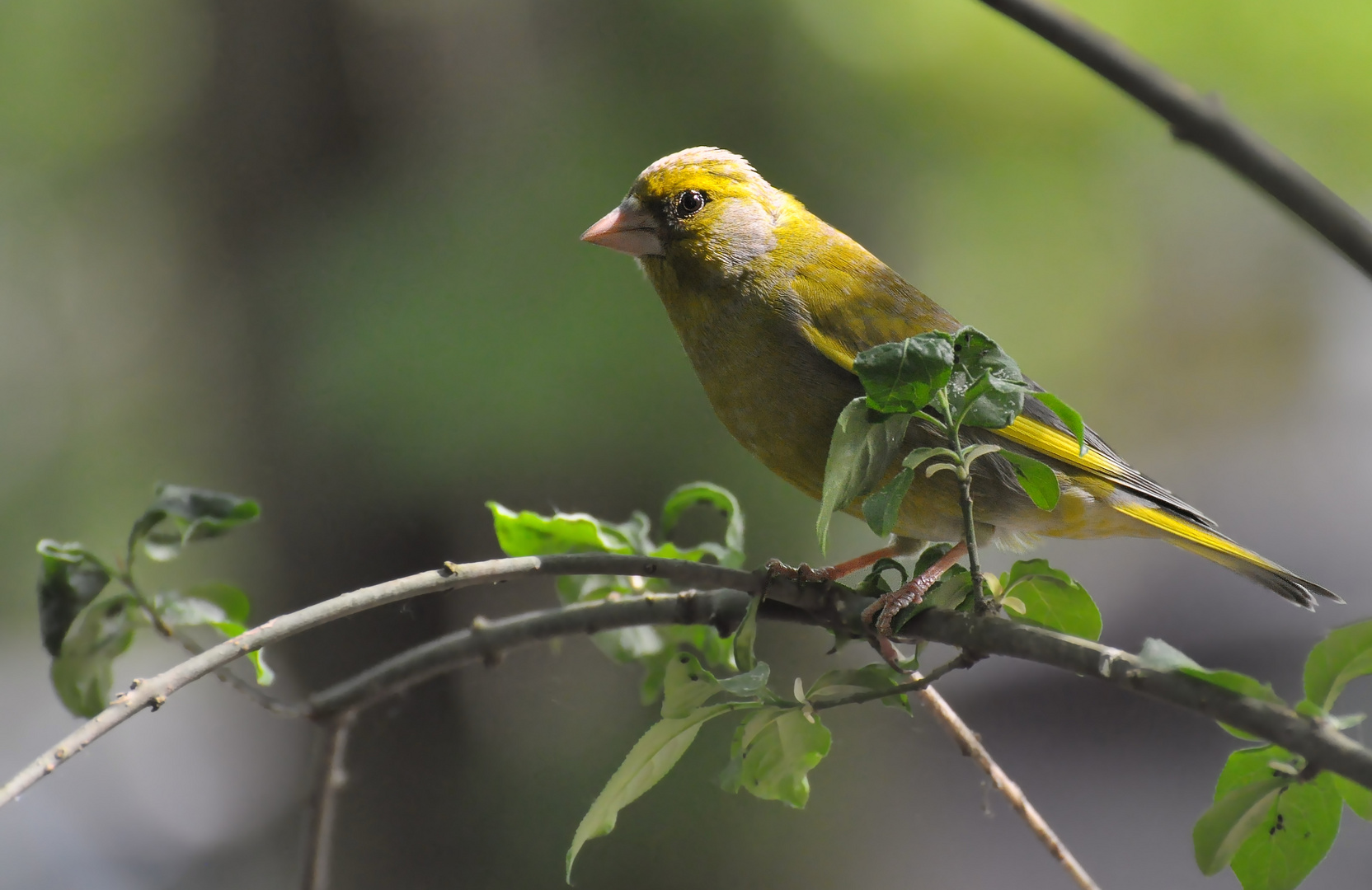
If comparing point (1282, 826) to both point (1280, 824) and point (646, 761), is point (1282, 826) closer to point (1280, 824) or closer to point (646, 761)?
point (1280, 824)

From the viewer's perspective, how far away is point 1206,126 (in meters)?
0.73

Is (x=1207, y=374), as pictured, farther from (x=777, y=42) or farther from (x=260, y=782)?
(x=260, y=782)

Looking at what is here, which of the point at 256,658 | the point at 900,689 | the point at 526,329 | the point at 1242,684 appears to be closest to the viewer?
the point at 1242,684

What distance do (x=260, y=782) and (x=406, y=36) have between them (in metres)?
2.59

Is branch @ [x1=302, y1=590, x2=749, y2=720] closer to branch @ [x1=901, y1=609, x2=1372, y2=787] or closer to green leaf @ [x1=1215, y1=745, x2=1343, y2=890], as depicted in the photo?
branch @ [x1=901, y1=609, x2=1372, y2=787]

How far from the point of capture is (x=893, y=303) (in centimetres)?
167

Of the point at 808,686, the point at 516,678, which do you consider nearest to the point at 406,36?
the point at 516,678

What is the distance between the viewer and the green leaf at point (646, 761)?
94 centimetres

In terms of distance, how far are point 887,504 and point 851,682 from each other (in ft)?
0.67

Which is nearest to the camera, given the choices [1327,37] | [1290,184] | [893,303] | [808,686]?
[1290,184]

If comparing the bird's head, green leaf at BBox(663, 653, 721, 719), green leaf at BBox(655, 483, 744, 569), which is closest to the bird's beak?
the bird's head

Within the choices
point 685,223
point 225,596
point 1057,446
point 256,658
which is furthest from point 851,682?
point 685,223

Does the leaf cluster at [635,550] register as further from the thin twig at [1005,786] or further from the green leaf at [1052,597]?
the green leaf at [1052,597]

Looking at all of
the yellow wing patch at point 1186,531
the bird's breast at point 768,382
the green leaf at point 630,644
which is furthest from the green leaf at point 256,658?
the yellow wing patch at point 1186,531
